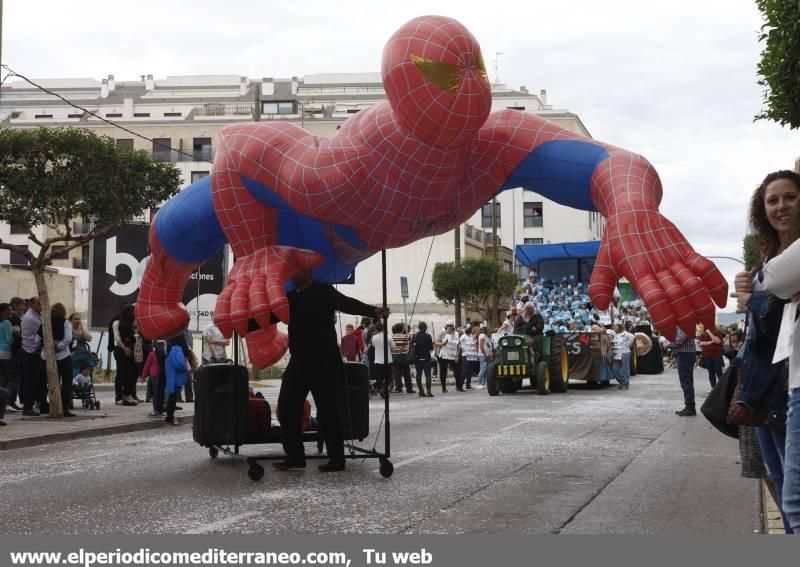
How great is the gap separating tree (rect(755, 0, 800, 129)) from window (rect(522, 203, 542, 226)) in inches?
2027

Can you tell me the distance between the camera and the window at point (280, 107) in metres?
64.3

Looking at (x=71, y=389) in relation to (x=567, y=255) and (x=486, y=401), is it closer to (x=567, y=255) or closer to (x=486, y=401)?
(x=486, y=401)

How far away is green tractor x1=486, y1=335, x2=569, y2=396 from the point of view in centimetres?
1998

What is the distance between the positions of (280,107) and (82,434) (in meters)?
55.2

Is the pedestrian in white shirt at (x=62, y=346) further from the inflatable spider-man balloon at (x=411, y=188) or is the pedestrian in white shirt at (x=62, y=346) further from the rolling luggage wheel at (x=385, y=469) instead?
the rolling luggage wheel at (x=385, y=469)

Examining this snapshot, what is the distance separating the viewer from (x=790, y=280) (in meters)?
3.38

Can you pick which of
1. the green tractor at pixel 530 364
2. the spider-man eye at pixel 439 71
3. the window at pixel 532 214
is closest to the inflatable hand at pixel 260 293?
the spider-man eye at pixel 439 71

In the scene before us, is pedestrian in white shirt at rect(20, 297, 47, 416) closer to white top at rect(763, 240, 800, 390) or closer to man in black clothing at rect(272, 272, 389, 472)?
man in black clothing at rect(272, 272, 389, 472)

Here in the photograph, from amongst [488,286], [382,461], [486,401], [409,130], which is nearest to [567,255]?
[486,401]

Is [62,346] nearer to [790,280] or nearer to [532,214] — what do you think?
[790,280]

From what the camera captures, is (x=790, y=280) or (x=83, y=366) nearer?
(x=790, y=280)

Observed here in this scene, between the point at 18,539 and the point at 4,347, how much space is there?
9.46m

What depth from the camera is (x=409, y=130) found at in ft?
20.7

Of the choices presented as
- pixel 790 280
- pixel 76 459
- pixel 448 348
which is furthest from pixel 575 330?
pixel 790 280
